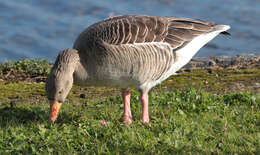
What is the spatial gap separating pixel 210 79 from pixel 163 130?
3445 mm

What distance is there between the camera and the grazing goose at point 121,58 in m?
6.02

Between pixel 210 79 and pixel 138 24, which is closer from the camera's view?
pixel 138 24

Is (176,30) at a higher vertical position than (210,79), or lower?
higher

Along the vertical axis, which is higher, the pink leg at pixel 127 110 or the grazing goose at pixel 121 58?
the grazing goose at pixel 121 58

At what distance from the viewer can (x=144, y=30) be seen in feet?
20.8

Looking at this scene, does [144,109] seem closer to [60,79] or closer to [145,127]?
[145,127]

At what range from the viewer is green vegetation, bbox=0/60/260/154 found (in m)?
5.33

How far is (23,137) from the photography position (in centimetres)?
561

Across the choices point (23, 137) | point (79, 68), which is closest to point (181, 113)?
point (79, 68)

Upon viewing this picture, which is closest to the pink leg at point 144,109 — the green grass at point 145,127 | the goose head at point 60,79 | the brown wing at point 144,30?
the green grass at point 145,127

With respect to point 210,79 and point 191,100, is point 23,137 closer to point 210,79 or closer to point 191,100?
point 191,100

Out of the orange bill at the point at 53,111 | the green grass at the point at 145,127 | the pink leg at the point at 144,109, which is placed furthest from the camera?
the pink leg at the point at 144,109

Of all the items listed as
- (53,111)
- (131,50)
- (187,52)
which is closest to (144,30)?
(131,50)

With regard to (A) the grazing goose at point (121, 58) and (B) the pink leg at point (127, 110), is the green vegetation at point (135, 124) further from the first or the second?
(A) the grazing goose at point (121, 58)
